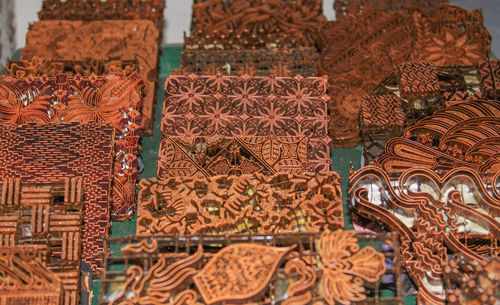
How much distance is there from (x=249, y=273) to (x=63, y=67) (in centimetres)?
261

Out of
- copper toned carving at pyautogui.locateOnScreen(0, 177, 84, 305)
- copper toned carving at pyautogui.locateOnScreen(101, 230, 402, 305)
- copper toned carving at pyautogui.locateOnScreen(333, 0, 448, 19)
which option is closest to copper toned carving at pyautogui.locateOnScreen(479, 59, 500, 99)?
copper toned carving at pyautogui.locateOnScreen(333, 0, 448, 19)

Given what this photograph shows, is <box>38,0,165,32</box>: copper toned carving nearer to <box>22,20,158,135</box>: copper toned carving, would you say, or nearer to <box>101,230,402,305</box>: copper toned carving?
<box>22,20,158,135</box>: copper toned carving

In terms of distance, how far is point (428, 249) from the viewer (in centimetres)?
484

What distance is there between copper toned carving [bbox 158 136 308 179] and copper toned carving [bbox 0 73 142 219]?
305mm

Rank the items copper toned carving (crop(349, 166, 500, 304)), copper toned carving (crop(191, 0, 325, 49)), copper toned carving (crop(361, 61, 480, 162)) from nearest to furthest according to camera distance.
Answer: copper toned carving (crop(349, 166, 500, 304)) → copper toned carving (crop(361, 61, 480, 162)) → copper toned carving (crop(191, 0, 325, 49))

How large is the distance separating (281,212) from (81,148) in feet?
4.77

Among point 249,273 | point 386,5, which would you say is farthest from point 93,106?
point 386,5

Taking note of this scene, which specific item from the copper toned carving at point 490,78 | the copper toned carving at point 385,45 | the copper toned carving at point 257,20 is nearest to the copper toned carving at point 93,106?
the copper toned carving at point 257,20

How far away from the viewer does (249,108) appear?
18.6 ft

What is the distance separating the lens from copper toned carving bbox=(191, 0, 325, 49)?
22.1 ft

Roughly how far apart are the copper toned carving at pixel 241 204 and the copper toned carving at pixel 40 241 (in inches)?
→ 16.9

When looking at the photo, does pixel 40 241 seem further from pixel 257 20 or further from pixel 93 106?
pixel 257 20

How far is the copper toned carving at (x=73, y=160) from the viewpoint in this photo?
5.22 m

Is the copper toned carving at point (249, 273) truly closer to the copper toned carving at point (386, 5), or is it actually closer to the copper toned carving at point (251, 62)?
the copper toned carving at point (251, 62)
